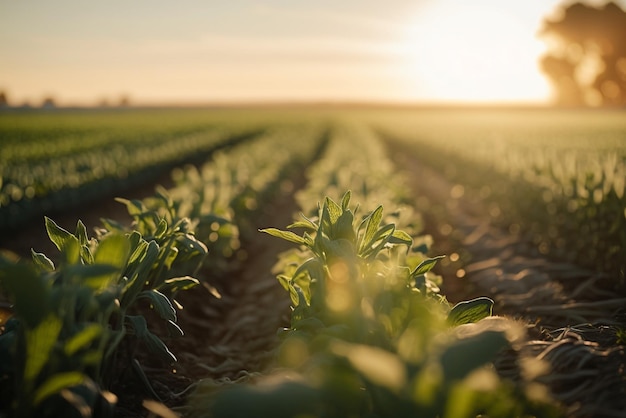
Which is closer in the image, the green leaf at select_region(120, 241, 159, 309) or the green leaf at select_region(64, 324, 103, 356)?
the green leaf at select_region(64, 324, 103, 356)

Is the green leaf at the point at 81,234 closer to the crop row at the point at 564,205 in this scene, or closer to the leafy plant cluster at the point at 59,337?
the leafy plant cluster at the point at 59,337

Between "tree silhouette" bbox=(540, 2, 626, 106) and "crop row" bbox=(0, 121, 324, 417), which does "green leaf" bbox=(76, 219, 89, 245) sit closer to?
"crop row" bbox=(0, 121, 324, 417)

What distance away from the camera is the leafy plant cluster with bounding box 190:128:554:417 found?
145 cm

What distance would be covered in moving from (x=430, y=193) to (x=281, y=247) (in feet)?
19.4

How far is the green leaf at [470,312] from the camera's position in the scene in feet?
7.77

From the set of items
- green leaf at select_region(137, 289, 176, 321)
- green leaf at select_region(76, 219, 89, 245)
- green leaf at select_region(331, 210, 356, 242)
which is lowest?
green leaf at select_region(137, 289, 176, 321)

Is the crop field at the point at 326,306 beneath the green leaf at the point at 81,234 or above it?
beneath

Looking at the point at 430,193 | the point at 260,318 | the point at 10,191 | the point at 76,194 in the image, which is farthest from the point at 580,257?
the point at 76,194

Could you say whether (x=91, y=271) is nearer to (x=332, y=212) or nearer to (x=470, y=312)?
(x=332, y=212)

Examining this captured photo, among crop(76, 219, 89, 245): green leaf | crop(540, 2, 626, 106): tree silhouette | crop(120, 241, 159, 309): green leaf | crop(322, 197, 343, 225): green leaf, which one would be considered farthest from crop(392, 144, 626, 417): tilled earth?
crop(540, 2, 626, 106): tree silhouette

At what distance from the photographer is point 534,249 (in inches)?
248

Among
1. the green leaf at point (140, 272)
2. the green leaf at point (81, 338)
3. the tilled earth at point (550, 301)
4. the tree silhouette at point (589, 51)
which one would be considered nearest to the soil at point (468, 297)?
the tilled earth at point (550, 301)

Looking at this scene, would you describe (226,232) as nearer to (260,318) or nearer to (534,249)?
(260,318)

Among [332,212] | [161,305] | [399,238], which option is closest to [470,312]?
[399,238]
